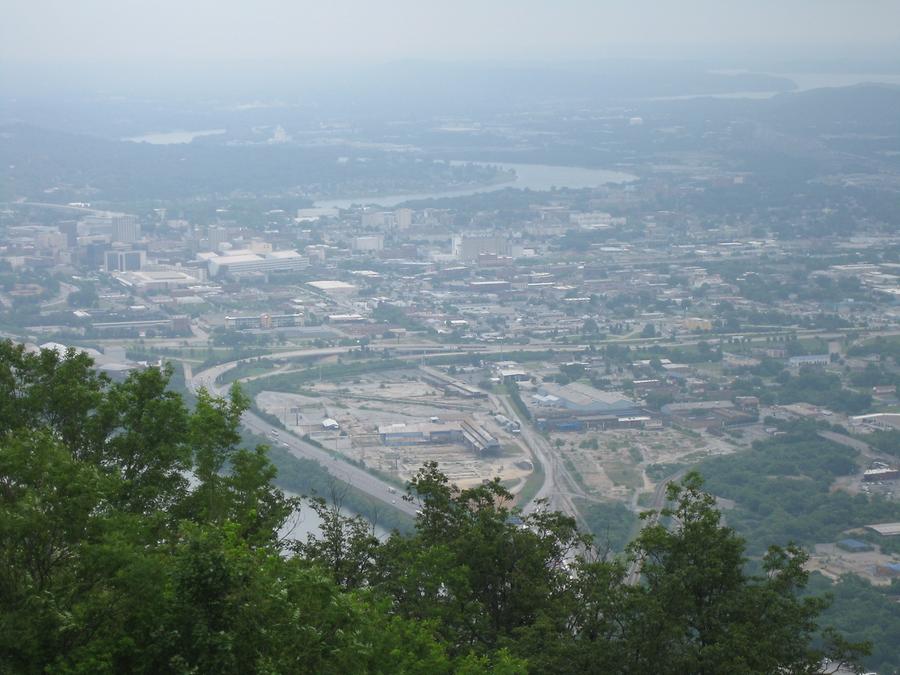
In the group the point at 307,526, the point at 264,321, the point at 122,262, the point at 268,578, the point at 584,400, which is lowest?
the point at 122,262

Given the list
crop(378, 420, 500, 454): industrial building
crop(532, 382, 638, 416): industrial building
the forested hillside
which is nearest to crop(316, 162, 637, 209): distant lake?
crop(532, 382, 638, 416): industrial building

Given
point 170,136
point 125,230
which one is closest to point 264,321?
point 125,230

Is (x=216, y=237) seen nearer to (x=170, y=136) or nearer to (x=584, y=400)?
(x=584, y=400)

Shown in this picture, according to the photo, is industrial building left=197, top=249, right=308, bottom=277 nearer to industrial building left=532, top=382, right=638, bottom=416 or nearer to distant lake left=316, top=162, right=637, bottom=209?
distant lake left=316, top=162, right=637, bottom=209

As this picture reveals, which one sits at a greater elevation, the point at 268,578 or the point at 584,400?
the point at 268,578

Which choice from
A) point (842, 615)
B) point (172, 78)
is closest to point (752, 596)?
point (842, 615)

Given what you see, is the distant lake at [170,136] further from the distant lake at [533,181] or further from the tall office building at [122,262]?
the tall office building at [122,262]

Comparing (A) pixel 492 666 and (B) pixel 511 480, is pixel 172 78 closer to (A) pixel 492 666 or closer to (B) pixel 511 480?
(B) pixel 511 480
